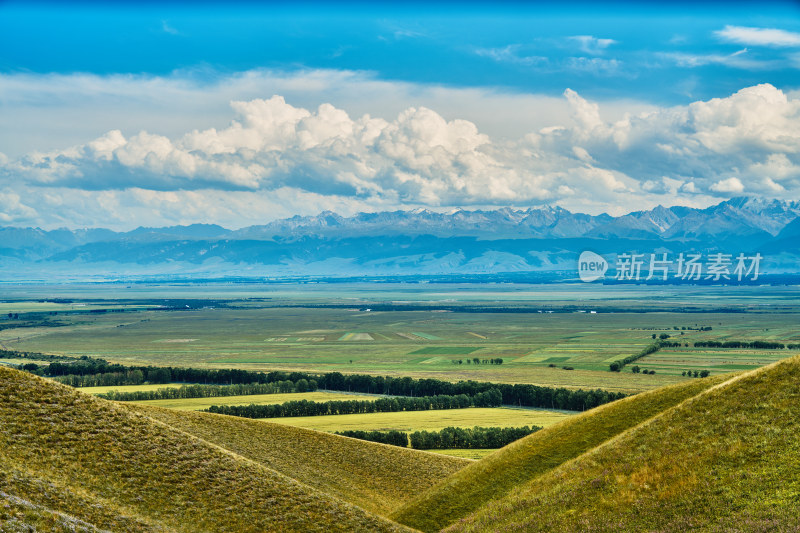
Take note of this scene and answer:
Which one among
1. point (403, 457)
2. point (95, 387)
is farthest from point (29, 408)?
point (95, 387)

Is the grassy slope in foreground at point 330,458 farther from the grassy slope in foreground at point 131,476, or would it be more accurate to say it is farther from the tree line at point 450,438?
the tree line at point 450,438

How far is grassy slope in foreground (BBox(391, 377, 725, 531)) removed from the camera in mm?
59531

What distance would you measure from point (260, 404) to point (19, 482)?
364 feet

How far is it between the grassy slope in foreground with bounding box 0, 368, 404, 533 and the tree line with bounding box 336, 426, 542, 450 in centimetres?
5931

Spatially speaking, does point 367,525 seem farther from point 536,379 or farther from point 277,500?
point 536,379

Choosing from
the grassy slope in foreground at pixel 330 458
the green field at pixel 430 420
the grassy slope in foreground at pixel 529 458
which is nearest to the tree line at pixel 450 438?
the green field at pixel 430 420

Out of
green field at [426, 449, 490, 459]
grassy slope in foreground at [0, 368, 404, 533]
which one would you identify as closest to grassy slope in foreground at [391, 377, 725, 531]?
grassy slope in foreground at [0, 368, 404, 533]

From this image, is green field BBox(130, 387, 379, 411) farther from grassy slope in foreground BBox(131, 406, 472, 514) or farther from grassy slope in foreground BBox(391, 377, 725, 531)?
grassy slope in foreground BBox(391, 377, 725, 531)

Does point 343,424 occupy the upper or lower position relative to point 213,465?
lower

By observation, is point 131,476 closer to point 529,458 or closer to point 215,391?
A: point 529,458

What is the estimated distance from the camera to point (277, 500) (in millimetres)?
49719

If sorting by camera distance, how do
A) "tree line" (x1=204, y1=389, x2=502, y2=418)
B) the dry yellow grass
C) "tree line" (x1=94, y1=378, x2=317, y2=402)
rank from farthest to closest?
"tree line" (x1=94, y1=378, x2=317, y2=402) < the dry yellow grass < "tree line" (x1=204, y1=389, x2=502, y2=418)

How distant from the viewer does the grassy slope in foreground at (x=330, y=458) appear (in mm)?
70206

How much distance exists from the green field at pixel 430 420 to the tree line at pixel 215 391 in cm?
3640
